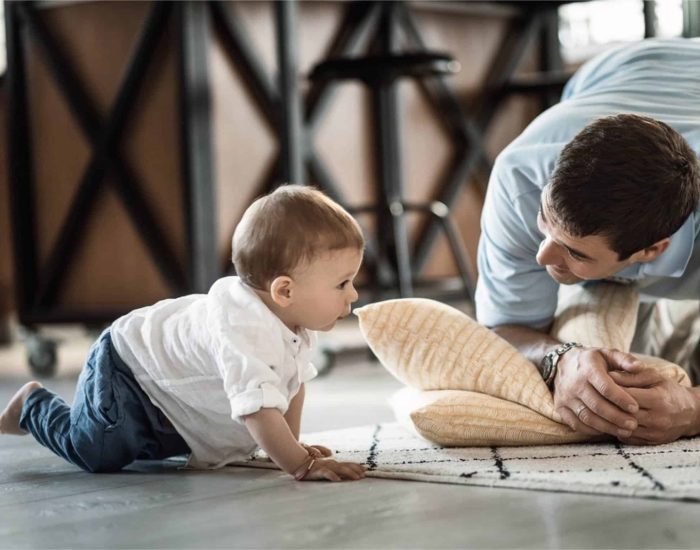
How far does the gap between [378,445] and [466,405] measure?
7.3 inches

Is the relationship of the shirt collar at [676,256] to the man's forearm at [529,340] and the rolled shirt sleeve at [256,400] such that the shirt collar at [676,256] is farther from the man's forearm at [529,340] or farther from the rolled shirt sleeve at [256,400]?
the rolled shirt sleeve at [256,400]

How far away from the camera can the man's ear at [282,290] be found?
1692mm

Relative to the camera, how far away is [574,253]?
180 cm

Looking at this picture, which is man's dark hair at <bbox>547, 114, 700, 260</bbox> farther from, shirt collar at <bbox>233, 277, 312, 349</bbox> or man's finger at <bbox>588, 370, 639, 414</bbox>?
shirt collar at <bbox>233, 277, 312, 349</bbox>

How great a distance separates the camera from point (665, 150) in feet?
5.71

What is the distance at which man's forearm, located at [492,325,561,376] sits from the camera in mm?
2010

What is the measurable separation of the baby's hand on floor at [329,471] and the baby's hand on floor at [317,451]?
1.6 inches

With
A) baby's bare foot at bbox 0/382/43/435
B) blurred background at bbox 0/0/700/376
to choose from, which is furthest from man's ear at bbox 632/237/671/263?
blurred background at bbox 0/0/700/376

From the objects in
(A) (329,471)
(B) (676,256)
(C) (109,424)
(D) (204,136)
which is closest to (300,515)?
(A) (329,471)

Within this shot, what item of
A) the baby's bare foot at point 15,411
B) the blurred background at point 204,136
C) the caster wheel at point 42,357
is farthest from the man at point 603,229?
the caster wheel at point 42,357

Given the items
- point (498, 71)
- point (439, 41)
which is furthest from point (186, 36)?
point (498, 71)

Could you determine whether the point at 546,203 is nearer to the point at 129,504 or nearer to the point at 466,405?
the point at 466,405

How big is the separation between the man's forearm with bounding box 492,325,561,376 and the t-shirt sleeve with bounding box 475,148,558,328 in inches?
0.7

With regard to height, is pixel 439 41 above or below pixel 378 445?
above
